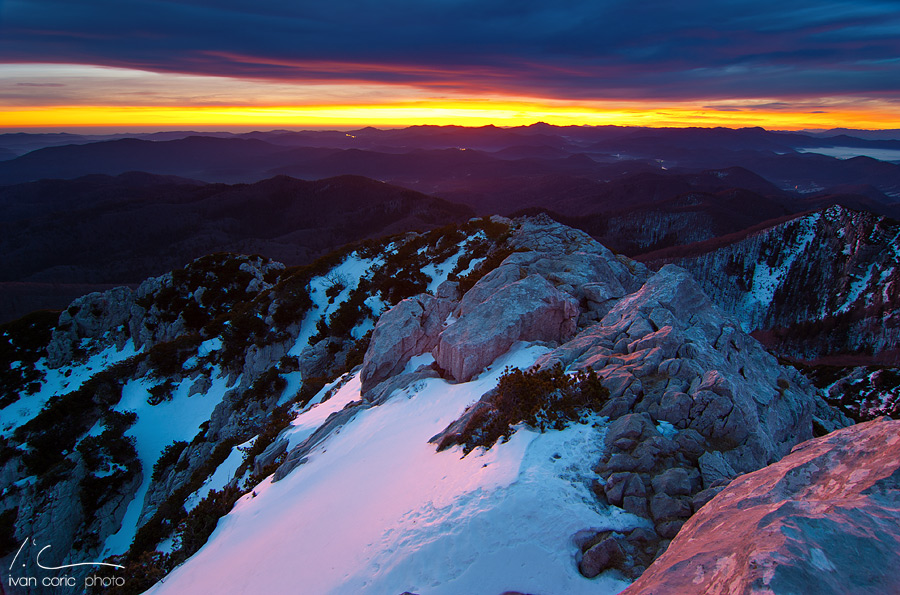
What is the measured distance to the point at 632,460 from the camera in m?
7.30

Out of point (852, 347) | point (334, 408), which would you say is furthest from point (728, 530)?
point (852, 347)

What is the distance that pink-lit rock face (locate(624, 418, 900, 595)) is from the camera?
3.45m

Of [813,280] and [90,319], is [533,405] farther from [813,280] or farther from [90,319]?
[813,280]

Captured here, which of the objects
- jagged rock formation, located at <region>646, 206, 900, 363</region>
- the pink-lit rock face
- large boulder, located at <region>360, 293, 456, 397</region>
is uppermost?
the pink-lit rock face

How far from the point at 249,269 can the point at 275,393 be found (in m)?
20.4

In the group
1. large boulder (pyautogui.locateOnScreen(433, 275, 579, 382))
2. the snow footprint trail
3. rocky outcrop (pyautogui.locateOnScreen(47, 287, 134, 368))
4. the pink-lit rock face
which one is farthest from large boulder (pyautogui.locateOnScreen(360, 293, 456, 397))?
rocky outcrop (pyautogui.locateOnScreen(47, 287, 134, 368))

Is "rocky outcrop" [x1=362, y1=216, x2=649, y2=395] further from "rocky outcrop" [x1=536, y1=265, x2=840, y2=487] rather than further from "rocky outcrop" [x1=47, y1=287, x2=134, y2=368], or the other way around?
"rocky outcrop" [x1=47, y1=287, x2=134, y2=368]

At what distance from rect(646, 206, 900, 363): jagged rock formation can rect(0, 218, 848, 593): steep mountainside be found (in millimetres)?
115881

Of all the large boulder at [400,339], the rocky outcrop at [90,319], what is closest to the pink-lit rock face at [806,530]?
the large boulder at [400,339]

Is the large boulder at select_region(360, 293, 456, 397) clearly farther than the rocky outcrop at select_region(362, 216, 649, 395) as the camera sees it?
Yes

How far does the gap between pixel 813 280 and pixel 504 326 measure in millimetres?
164294

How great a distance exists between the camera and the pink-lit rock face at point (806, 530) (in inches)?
136

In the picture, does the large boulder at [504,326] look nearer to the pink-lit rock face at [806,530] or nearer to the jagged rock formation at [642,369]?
the jagged rock formation at [642,369]

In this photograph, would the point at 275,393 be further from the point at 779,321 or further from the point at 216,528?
the point at 779,321
